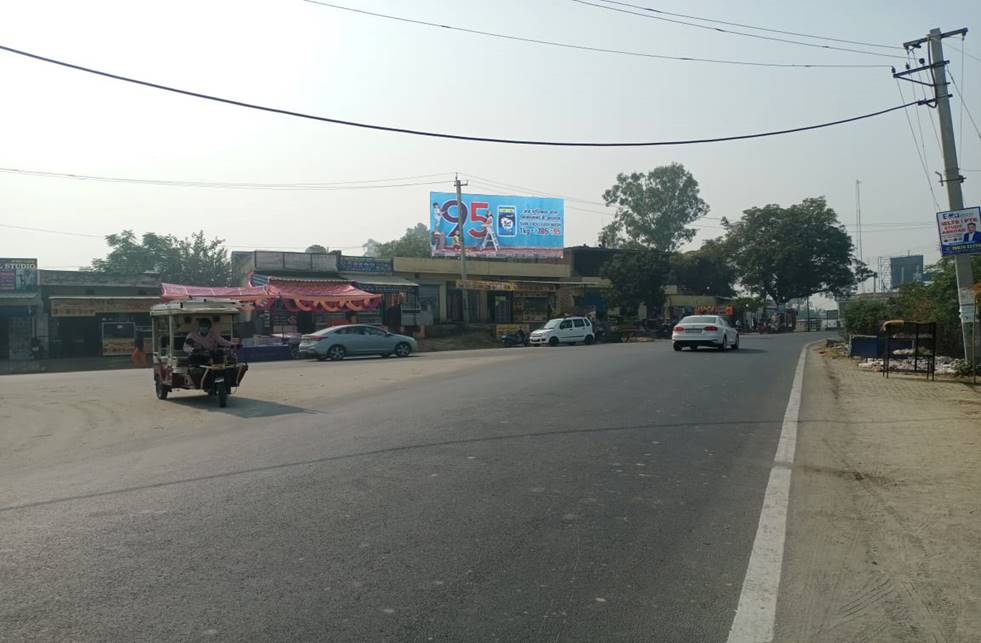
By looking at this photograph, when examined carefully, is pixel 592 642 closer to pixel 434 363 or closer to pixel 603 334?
pixel 434 363

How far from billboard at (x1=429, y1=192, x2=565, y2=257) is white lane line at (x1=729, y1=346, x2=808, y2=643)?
45430mm

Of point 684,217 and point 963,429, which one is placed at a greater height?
point 684,217

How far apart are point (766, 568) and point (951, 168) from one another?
17.5m

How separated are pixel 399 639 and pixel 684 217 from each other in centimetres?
8180

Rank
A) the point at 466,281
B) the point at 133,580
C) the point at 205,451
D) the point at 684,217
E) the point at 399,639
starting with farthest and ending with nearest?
the point at 684,217, the point at 466,281, the point at 205,451, the point at 133,580, the point at 399,639

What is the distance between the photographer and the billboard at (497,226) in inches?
2119

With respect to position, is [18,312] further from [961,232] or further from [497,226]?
[961,232]

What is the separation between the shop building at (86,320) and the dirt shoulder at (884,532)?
31.2 m

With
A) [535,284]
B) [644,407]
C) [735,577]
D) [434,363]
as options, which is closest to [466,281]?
[535,284]

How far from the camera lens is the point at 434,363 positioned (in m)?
26.5

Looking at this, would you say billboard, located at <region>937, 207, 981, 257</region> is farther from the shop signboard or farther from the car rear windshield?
the shop signboard

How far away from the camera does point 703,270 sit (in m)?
73.9

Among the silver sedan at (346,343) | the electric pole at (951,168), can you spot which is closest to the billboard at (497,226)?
the silver sedan at (346,343)

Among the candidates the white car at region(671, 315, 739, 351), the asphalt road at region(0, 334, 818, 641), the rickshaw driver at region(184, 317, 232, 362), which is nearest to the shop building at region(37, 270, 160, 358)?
the rickshaw driver at region(184, 317, 232, 362)
